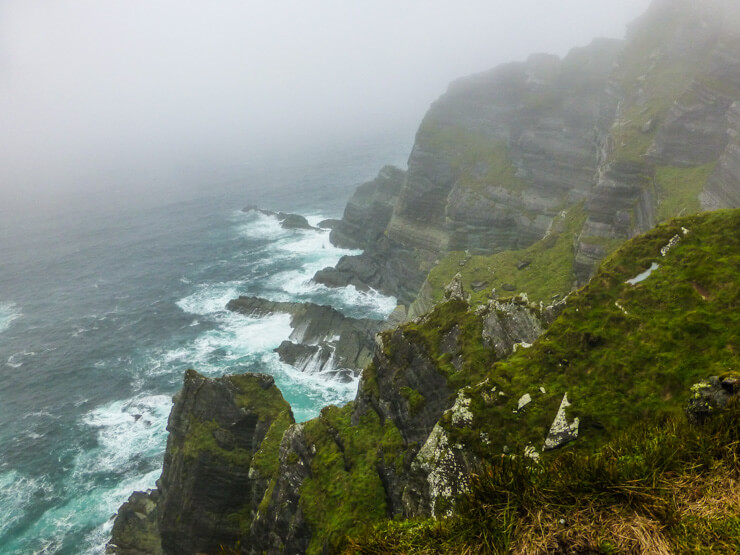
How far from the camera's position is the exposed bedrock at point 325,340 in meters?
54.2

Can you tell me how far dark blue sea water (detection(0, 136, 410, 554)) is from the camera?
135 ft

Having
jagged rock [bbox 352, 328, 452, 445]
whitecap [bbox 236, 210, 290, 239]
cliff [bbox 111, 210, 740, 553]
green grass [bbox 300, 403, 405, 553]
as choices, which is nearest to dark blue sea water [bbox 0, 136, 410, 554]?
whitecap [bbox 236, 210, 290, 239]

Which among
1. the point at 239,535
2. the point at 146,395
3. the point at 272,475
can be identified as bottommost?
the point at 146,395

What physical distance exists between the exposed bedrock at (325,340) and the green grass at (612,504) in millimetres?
44561

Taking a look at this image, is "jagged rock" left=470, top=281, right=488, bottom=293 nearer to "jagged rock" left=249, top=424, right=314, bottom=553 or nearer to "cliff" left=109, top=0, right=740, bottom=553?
"cliff" left=109, top=0, right=740, bottom=553

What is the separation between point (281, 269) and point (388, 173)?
34.1 m

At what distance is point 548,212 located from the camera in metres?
67.8

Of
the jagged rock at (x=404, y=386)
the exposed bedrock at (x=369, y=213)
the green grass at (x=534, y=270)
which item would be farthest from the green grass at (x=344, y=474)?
the exposed bedrock at (x=369, y=213)

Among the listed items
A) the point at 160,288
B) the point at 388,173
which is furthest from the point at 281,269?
the point at 388,173

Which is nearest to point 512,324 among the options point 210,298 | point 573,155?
point 573,155

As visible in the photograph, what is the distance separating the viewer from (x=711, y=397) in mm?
9734

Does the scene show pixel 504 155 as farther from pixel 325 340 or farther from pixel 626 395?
pixel 626 395

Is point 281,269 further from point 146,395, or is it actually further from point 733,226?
point 733,226

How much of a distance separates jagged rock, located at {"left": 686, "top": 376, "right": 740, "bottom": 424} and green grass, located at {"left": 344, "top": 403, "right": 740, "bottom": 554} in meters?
0.60
